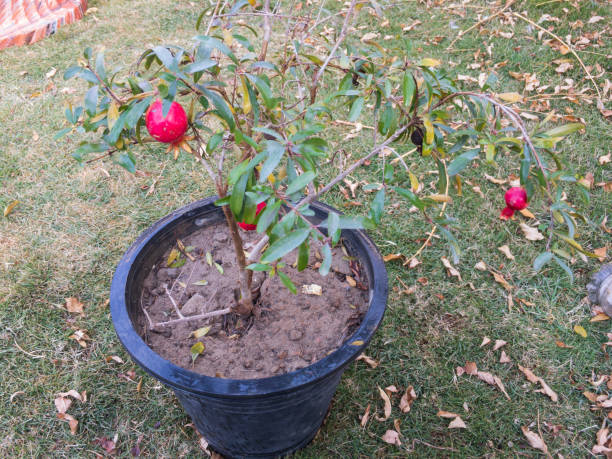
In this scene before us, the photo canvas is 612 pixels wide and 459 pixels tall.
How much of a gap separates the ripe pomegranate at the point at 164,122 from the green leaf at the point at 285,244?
351mm

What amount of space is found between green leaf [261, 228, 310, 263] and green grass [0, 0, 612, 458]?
1.25 metres

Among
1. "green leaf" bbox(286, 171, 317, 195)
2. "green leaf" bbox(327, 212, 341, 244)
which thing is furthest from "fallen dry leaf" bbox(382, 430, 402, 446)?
"green leaf" bbox(286, 171, 317, 195)

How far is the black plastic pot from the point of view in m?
1.32

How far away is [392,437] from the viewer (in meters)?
1.95

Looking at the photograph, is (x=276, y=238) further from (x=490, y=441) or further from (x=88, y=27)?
(x=88, y=27)

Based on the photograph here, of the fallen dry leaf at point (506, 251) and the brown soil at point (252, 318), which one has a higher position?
the brown soil at point (252, 318)

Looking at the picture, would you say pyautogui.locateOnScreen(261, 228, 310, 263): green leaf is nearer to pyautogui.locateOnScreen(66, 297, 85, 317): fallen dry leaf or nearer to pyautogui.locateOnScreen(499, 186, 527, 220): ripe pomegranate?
pyautogui.locateOnScreen(499, 186, 527, 220): ripe pomegranate

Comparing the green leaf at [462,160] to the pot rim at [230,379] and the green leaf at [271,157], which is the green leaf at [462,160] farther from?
the pot rim at [230,379]

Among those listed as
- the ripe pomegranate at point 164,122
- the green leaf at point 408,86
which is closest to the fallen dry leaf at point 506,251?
the green leaf at point 408,86

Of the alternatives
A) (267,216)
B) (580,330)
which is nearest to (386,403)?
(580,330)

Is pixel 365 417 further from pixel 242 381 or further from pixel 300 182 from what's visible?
pixel 300 182

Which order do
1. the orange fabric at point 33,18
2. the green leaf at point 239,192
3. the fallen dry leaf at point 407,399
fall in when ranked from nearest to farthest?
the green leaf at point 239,192 < the fallen dry leaf at point 407,399 < the orange fabric at point 33,18

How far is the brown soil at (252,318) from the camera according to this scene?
1649 millimetres

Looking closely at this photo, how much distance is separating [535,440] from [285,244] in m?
1.65
